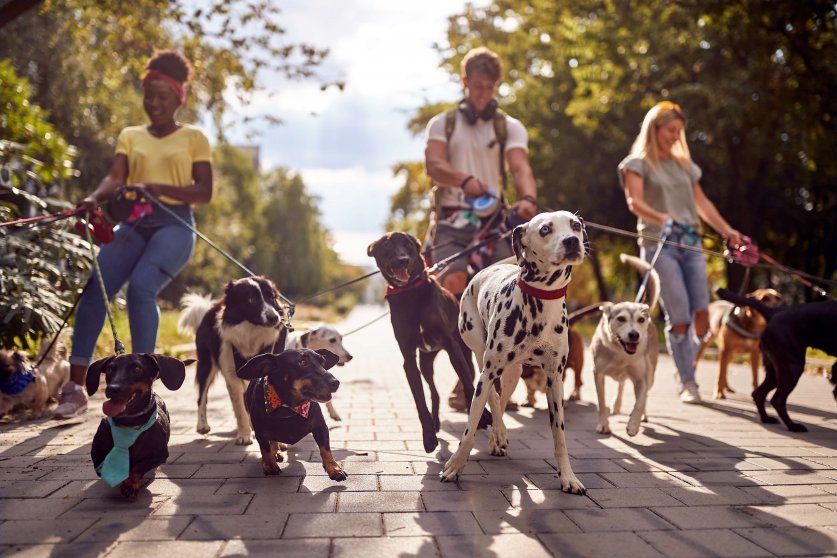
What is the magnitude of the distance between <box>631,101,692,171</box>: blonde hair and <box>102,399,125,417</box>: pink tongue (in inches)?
224

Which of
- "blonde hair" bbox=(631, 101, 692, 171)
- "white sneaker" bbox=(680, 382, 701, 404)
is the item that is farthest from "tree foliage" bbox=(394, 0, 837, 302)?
"white sneaker" bbox=(680, 382, 701, 404)

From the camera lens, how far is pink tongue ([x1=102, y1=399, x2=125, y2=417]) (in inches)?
135

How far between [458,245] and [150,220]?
8.80 ft

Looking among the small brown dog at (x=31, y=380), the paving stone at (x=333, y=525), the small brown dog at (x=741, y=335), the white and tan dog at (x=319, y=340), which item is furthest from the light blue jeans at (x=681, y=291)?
the small brown dog at (x=31, y=380)

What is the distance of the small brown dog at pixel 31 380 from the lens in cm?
543

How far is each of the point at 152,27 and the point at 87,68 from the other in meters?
11.9

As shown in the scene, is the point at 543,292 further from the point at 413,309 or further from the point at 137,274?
the point at 137,274

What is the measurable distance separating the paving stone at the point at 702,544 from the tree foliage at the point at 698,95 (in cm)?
1258

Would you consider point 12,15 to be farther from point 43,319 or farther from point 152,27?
point 152,27

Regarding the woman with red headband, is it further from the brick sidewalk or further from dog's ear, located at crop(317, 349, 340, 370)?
dog's ear, located at crop(317, 349, 340, 370)

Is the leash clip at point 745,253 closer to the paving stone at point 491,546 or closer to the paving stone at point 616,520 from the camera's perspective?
the paving stone at point 616,520

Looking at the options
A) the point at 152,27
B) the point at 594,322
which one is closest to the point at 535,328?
the point at 152,27

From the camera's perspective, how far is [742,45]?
1542cm

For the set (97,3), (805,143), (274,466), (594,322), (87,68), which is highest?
(87,68)
